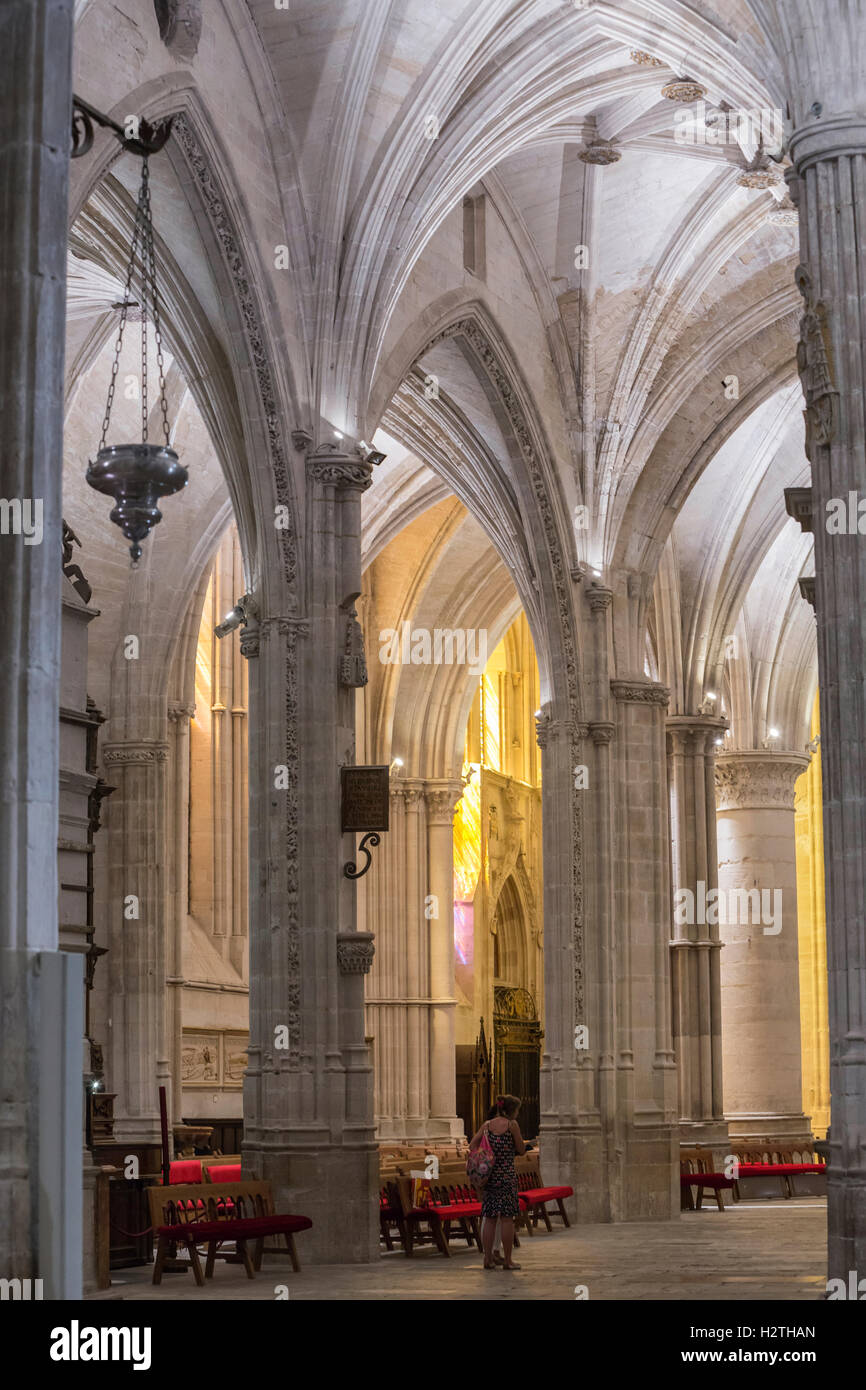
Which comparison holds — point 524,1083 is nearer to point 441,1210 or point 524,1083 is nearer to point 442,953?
point 442,953

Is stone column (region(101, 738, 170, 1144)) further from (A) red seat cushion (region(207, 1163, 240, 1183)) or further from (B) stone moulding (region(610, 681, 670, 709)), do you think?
(B) stone moulding (region(610, 681, 670, 709))

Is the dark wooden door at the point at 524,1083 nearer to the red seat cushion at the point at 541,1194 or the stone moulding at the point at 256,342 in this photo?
the red seat cushion at the point at 541,1194

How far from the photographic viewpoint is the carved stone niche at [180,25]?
14766 millimetres

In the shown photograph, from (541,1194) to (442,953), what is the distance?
12805 mm

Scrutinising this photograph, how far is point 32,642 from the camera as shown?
270 inches

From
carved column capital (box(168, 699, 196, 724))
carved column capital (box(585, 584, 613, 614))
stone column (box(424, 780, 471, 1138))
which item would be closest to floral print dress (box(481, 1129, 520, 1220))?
carved column capital (box(585, 584, 613, 614))

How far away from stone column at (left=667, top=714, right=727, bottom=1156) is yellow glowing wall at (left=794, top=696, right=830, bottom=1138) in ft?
28.1

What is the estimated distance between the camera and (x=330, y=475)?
16.7 m

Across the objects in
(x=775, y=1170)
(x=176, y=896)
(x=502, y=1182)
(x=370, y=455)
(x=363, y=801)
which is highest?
(x=370, y=455)

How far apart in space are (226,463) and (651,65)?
5.57 meters

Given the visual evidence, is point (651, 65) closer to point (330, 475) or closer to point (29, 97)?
point (330, 475)

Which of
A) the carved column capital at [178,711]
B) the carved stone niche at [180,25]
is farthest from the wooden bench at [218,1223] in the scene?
the carved column capital at [178,711]

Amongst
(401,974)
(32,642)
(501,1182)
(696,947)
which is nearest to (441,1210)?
(501,1182)
